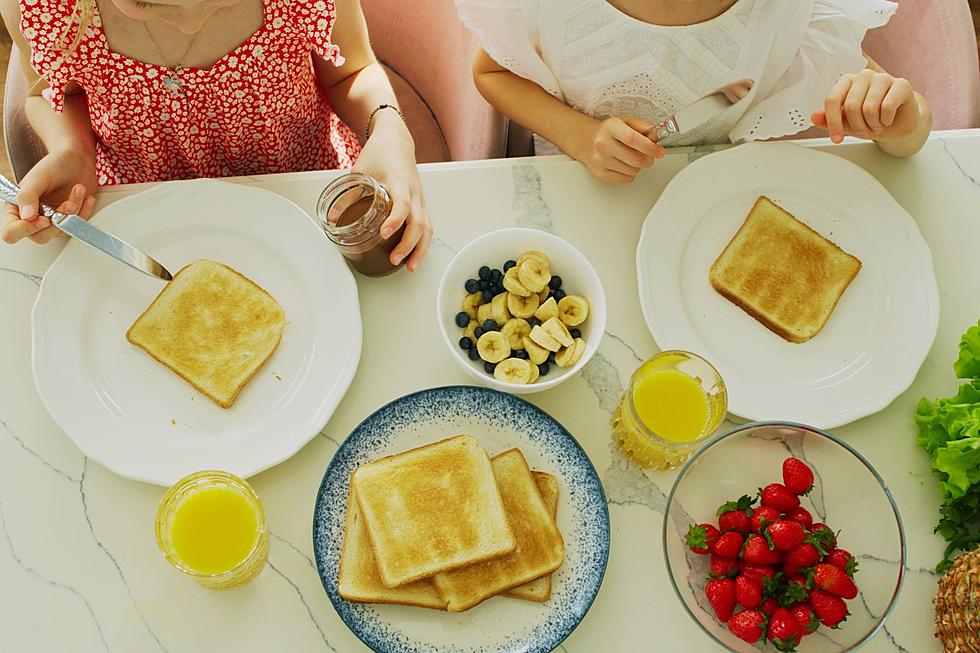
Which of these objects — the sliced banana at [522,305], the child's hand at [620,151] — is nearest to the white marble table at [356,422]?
the child's hand at [620,151]

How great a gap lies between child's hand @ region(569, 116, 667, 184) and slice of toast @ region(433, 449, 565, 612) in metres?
0.50

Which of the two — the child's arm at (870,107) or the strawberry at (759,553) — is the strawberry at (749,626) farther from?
the child's arm at (870,107)

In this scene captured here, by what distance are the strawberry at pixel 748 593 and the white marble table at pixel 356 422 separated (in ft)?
0.40

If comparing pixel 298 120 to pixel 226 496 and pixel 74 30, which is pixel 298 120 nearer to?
pixel 74 30

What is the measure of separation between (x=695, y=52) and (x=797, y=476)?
70 centimetres

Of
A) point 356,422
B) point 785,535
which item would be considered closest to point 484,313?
point 356,422

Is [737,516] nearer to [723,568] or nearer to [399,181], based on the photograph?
[723,568]

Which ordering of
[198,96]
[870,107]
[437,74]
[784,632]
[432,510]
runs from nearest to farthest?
[784,632], [432,510], [870,107], [198,96], [437,74]

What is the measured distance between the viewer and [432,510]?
3.31ft

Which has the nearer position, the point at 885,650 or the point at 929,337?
the point at 885,650

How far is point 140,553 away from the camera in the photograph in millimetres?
1025

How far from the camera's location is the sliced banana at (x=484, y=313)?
3.58 feet

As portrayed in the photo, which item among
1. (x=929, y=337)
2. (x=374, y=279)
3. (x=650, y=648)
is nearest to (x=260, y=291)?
(x=374, y=279)

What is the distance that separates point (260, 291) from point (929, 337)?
1.02 metres
